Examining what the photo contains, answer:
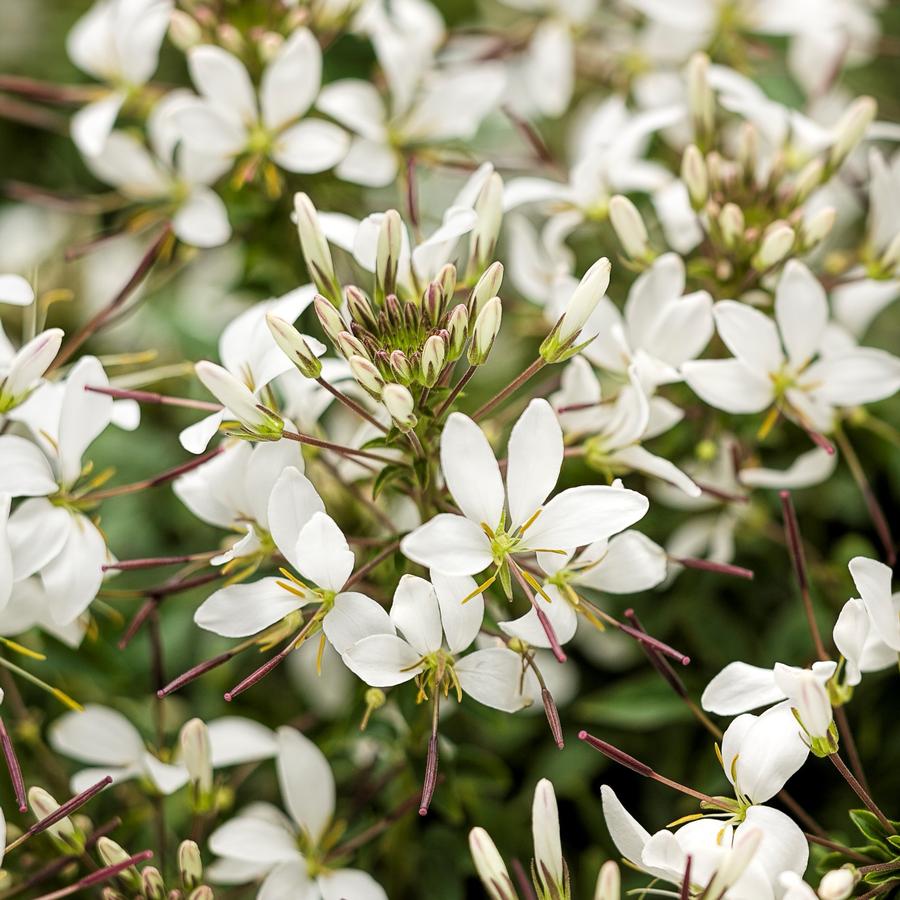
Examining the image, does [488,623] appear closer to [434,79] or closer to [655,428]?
[655,428]

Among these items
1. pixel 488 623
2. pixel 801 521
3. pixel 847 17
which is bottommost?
pixel 801 521

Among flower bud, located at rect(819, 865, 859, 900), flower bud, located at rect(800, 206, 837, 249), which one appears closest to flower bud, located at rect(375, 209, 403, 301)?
flower bud, located at rect(800, 206, 837, 249)

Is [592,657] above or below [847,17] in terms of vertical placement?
below

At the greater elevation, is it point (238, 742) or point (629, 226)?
point (629, 226)

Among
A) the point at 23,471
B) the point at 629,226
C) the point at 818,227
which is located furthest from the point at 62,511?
the point at 818,227

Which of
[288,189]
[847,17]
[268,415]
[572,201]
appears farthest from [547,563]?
[847,17]

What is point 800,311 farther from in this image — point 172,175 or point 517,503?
point 172,175

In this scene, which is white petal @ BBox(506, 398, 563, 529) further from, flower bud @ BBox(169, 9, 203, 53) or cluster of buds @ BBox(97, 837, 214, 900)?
flower bud @ BBox(169, 9, 203, 53)
